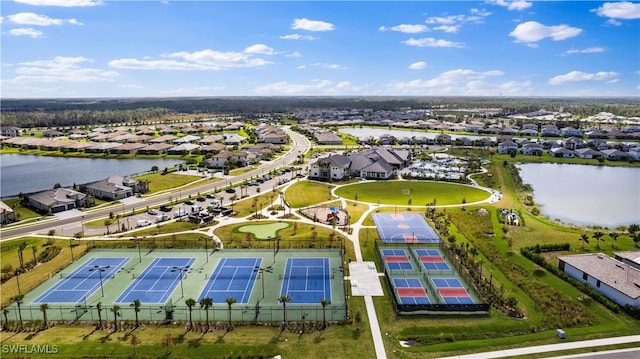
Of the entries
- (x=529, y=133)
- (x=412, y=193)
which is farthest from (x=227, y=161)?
(x=529, y=133)

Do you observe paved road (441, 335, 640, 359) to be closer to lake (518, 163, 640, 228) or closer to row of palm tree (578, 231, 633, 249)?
row of palm tree (578, 231, 633, 249)

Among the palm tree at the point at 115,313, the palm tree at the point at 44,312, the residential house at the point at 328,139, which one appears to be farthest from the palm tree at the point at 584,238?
the residential house at the point at 328,139

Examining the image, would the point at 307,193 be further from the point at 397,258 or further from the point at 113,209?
the point at 113,209

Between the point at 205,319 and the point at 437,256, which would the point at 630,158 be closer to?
the point at 437,256

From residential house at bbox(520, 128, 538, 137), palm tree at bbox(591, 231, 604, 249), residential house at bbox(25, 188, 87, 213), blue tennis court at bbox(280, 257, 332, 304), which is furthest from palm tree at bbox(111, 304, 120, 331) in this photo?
residential house at bbox(520, 128, 538, 137)

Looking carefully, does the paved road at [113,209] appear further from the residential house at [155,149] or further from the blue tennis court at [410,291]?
the blue tennis court at [410,291]
